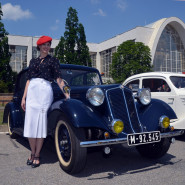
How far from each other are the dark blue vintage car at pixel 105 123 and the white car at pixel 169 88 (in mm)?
1663

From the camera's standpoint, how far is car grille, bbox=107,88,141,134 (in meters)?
3.46

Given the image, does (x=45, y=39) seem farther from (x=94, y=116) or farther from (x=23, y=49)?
(x=23, y=49)

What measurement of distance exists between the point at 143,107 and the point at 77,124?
1.44 meters

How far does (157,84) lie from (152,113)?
2.76 m

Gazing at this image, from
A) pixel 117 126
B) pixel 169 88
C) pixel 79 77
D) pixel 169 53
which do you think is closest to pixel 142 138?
pixel 117 126

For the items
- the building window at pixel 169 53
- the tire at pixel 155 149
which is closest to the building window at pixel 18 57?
the building window at pixel 169 53

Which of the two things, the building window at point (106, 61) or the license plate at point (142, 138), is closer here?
the license plate at point (142, 138)

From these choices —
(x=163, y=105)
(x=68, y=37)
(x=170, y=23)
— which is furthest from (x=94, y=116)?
(x=170, y=23)

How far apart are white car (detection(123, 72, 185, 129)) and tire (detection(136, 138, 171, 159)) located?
1477 mm

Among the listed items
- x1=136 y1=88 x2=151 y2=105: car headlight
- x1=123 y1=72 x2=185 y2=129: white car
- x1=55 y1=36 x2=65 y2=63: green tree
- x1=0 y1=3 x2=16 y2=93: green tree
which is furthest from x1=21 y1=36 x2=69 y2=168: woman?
x1=55 y1=36 x2=65 y2=63: green tree

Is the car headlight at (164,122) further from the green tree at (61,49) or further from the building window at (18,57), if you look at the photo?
the building window at (18,57)

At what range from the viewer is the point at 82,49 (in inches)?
1024

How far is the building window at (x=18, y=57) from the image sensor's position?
35997mm

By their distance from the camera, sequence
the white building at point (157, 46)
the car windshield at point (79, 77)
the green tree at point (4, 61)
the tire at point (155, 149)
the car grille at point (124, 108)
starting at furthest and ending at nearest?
the white building at point (157, 46) < the green tree at point (4, 61) < the car windshield at point (79, 77) < the tire at point (155, 149) < the car grille at point (124, 108)
